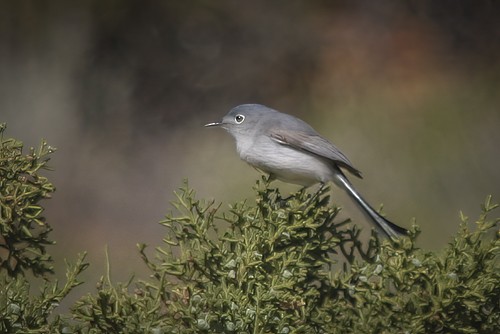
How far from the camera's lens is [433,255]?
1244 mm

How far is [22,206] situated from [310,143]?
0.78m

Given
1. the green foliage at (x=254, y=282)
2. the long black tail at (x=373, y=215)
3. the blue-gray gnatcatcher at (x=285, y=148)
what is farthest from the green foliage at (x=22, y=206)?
the blue-gray gnatcatcher at (x=285, y=148)

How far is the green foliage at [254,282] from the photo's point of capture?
44.5 inches

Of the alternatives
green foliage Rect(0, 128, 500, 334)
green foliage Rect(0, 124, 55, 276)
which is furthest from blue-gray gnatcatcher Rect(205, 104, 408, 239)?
green foliage Rect(0, 124, 55, 276)

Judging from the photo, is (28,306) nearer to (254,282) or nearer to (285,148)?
(254,282)

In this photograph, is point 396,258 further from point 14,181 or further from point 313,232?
point 14,181

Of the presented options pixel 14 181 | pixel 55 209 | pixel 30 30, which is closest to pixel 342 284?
pixel 14 181

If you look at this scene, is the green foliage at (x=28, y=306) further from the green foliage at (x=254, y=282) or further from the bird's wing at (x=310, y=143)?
the bird's wing at (x=310, y=143)

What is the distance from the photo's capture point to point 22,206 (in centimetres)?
121

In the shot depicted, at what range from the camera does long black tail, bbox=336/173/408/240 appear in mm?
1493

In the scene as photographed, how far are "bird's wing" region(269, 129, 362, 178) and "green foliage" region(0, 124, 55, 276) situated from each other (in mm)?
690

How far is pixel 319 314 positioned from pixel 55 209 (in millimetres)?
1094

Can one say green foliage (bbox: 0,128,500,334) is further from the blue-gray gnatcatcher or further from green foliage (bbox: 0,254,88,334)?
the blue-gray gnatcatcher

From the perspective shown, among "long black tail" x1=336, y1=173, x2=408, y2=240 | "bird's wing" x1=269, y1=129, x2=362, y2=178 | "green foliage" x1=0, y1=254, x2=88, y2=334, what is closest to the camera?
"green foliage" x1=0, y1=254, x2=88, y2=334
